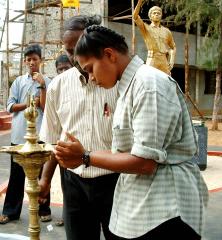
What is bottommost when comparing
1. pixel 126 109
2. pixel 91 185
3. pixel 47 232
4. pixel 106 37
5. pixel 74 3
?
pixel 47 232

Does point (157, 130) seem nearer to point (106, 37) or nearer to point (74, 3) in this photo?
point (106, 37)

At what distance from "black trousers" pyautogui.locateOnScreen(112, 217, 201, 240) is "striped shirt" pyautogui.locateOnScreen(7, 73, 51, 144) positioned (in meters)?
2.70

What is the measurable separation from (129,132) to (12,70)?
24672 mm

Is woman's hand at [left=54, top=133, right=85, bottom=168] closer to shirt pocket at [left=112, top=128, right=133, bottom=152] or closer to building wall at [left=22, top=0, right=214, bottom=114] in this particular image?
shirt pocket at [left=112, top=128, right=133, bottom=152]

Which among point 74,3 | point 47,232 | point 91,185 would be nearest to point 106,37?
point 91,185

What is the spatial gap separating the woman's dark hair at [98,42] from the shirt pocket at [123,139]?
1.00ft

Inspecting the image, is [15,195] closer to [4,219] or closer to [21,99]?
[4,219]

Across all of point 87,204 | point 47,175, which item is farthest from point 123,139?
point 47,175

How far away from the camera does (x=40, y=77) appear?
3736 millimetres

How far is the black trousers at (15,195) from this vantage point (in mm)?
4414

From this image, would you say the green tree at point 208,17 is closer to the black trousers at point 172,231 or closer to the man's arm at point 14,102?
the man's arm at point 14,102

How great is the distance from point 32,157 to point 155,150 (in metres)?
0.62

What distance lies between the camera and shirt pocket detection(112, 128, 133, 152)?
5.51 ft

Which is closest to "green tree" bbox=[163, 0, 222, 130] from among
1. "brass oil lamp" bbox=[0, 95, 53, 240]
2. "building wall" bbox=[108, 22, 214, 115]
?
"building wall" bbox=[108, 22, 214, 115]
